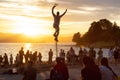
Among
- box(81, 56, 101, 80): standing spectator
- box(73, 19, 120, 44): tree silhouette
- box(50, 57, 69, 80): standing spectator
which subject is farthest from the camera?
box(73, 19, 120, 44): tree silhouette

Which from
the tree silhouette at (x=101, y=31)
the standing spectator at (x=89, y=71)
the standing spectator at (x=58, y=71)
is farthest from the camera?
the tree silhouette at (x=101, y=31)

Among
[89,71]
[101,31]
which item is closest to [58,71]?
[89,71]

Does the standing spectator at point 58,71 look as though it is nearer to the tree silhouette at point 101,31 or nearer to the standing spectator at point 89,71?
the standing spectator at point 89,71

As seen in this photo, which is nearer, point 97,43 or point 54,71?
point 54,71

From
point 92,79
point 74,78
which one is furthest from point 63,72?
point 74,78

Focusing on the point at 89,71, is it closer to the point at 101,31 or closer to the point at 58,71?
the point at 58,71

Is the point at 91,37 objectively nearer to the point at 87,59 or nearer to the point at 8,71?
the point at 8,71

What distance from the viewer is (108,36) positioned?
164875mm

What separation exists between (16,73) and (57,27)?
612 cm

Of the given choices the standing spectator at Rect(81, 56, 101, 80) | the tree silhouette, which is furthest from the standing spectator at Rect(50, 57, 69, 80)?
the tree silhouette

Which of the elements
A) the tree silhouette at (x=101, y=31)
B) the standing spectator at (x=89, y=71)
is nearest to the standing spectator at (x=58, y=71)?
the standing spectator at (x=89, y=71)

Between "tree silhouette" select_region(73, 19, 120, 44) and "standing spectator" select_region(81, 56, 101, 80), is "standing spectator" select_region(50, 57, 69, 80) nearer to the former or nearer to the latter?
"standing spectator" select_region(81, 56, 101, 80)

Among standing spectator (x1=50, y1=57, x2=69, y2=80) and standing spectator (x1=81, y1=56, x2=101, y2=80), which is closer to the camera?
standing spectator (x1=81, y1=56, x2=101, y2=80)

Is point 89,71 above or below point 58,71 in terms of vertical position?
above
